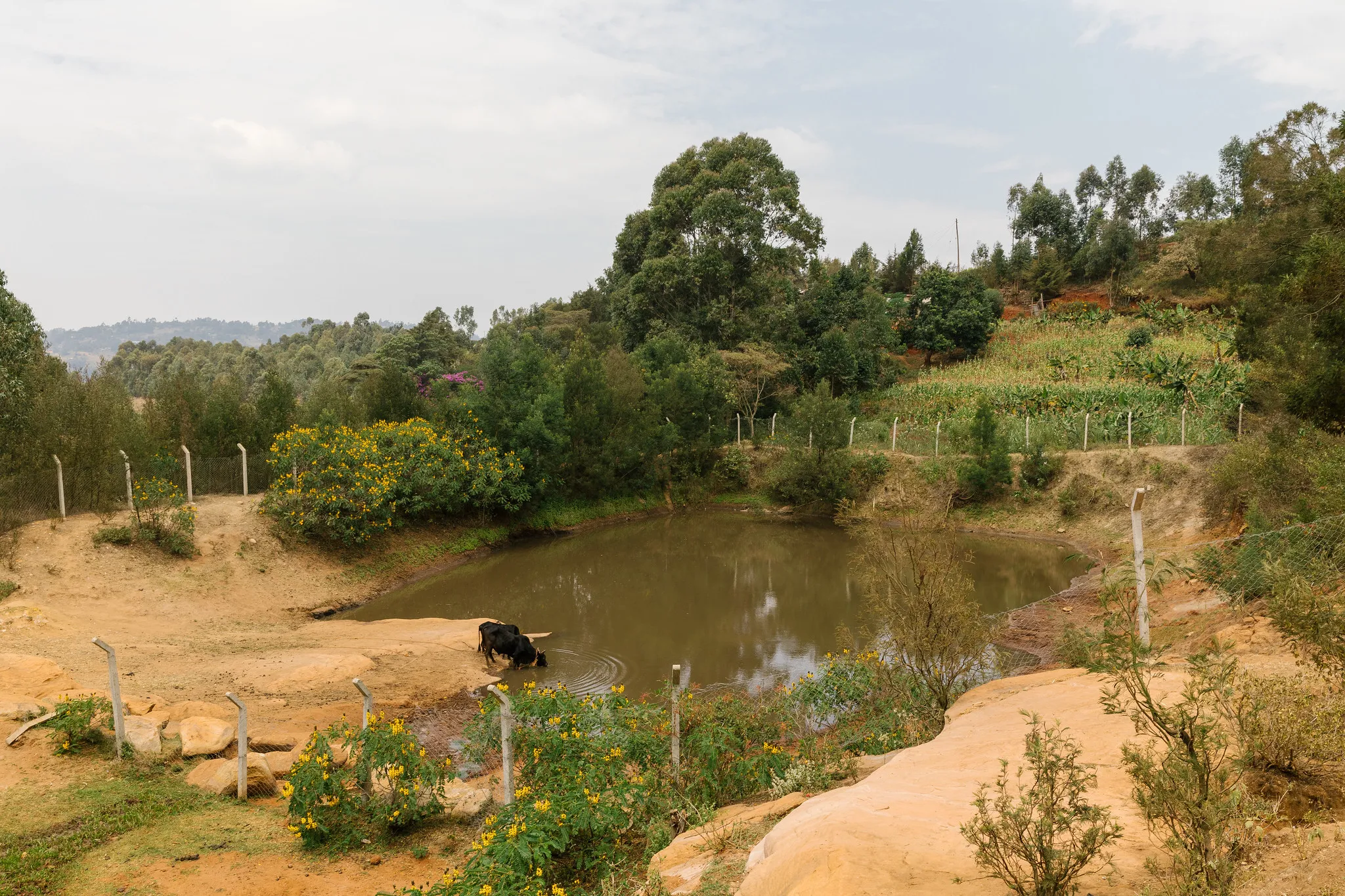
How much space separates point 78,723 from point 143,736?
0.55 m

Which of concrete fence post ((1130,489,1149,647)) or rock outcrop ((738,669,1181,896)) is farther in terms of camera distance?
concrete fence post ((1130,489,1149,647))

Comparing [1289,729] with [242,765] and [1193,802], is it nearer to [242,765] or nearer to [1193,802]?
[1193,802]

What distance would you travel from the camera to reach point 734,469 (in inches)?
1060

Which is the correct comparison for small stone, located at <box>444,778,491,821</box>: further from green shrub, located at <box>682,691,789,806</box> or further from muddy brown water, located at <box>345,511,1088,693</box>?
muddy brown water, located at <box>345,511,1088,693</box>

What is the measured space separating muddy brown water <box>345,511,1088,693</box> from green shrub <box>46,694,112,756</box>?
5.07m

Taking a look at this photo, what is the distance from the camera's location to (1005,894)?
3.26 metres

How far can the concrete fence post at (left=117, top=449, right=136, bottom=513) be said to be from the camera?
14742 millimetres

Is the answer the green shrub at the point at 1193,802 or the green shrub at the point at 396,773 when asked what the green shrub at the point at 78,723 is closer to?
the green shrub at the point at 396,773

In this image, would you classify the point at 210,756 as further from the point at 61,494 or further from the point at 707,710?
the point at 61,494

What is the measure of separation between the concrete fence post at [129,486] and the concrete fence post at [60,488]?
980 millimetres

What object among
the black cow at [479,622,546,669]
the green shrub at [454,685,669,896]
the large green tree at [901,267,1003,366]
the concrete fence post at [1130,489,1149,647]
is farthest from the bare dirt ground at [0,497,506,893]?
the large green tree at [901,267,1003,366]

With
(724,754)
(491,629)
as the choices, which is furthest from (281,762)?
(491,629)

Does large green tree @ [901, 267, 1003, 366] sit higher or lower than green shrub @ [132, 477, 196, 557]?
higher

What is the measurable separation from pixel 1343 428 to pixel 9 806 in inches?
671
